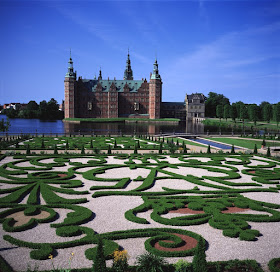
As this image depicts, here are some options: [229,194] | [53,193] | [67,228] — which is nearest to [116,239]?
[67,228]

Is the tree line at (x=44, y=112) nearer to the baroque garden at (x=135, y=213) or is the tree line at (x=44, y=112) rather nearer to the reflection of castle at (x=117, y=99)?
the reflection of castle at (x=117, y=99)

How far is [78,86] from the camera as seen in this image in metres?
114

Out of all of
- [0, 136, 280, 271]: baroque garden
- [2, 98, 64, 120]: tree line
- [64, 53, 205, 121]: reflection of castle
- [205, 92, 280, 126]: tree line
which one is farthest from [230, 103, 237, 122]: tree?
[0, 136, 280, 271]: baroque garden

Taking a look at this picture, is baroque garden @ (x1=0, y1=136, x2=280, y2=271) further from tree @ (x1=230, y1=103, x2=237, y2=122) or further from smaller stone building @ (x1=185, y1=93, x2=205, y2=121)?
smaller stone building @ (x1=185, y1=93, x2=205, y2=121)

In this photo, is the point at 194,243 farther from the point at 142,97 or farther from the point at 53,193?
the point at 142,97

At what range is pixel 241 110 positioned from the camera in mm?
84750

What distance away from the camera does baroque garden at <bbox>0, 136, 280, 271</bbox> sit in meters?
8.06

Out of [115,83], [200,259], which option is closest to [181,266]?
[200,259]

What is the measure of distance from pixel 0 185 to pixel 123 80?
361 feet

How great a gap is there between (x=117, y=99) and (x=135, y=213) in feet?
344

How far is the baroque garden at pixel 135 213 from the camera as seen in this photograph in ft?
26.5

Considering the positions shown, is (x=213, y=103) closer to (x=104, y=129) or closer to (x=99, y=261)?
(x=104, y=129)

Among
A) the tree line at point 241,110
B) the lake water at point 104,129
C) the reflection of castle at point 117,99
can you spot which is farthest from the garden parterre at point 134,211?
the reflection of castle at point 117,99

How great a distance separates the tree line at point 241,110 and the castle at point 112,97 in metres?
25.8
